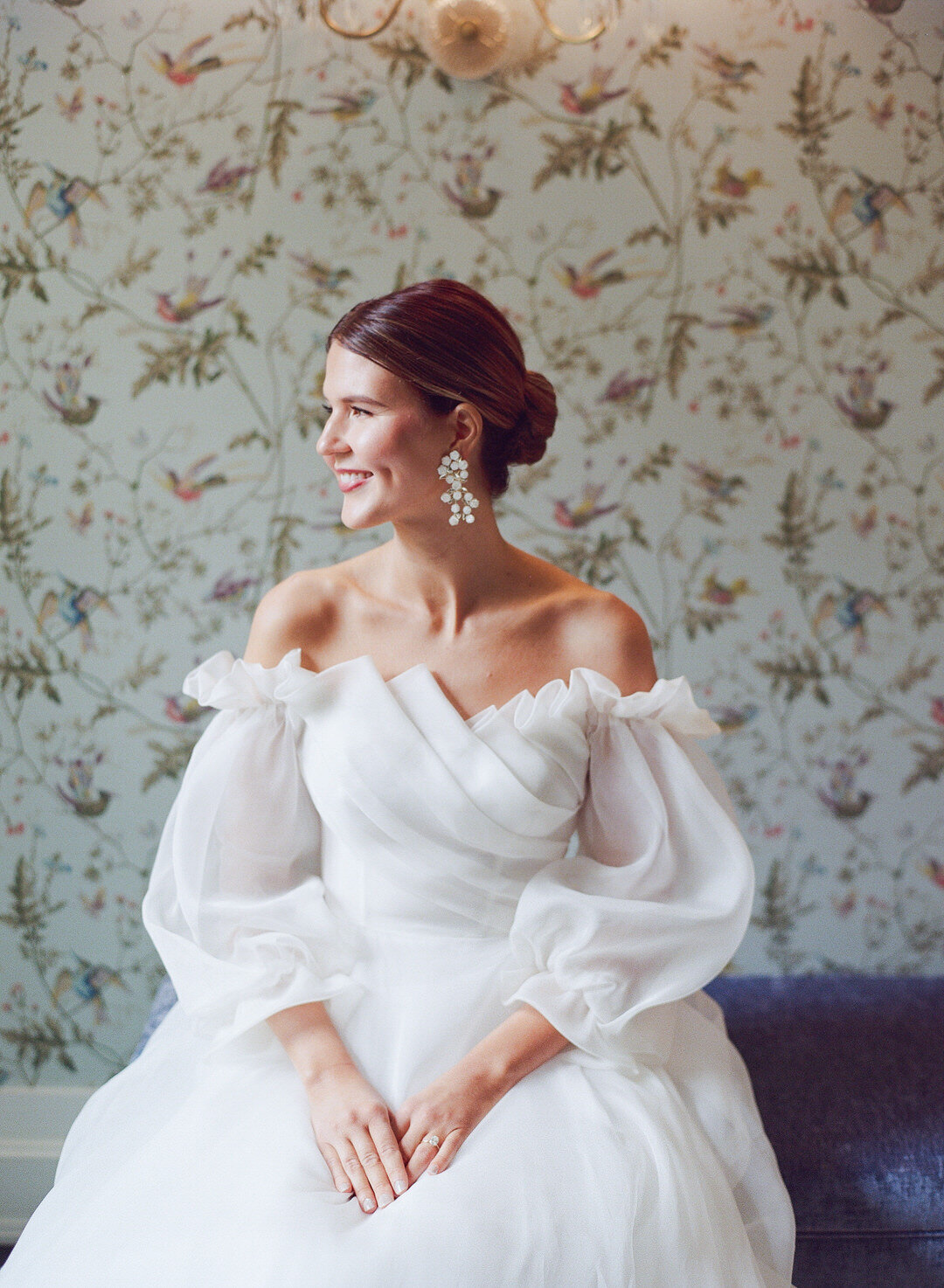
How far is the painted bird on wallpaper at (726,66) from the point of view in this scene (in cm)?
203

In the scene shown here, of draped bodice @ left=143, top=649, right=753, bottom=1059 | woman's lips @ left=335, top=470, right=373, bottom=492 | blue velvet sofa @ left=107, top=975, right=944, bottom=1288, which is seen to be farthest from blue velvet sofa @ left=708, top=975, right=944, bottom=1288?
woman's lips @ left=335, top=470, right=373, bottom=492

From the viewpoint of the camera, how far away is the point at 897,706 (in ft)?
7.18

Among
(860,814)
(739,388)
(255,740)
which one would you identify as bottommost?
(860,814)

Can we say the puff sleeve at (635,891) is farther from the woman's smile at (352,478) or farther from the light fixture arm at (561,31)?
the light fixture arm at (561,31)

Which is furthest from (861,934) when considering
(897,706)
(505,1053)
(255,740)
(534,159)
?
(534,159)

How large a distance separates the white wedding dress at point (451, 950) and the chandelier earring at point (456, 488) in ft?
0.74

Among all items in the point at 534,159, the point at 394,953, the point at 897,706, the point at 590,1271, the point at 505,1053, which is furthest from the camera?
the point at 897,706

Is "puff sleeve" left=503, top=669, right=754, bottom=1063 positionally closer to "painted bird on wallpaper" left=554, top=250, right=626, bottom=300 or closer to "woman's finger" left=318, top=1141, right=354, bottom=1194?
"woman's finger" left=318, top=1141, right=354, bottom=1194

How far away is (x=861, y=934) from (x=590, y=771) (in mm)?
1132

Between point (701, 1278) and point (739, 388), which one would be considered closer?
point (701, 1278)

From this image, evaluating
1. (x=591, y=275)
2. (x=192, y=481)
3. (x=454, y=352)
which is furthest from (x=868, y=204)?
(x=192, y=481)

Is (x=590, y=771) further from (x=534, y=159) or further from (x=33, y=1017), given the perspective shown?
(x=33, y=1017)

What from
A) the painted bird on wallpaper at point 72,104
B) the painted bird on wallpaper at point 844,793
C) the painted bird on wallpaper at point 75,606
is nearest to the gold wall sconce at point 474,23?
the painted bird on wallpaper at point 72,104

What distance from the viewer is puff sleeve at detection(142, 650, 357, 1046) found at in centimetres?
134
